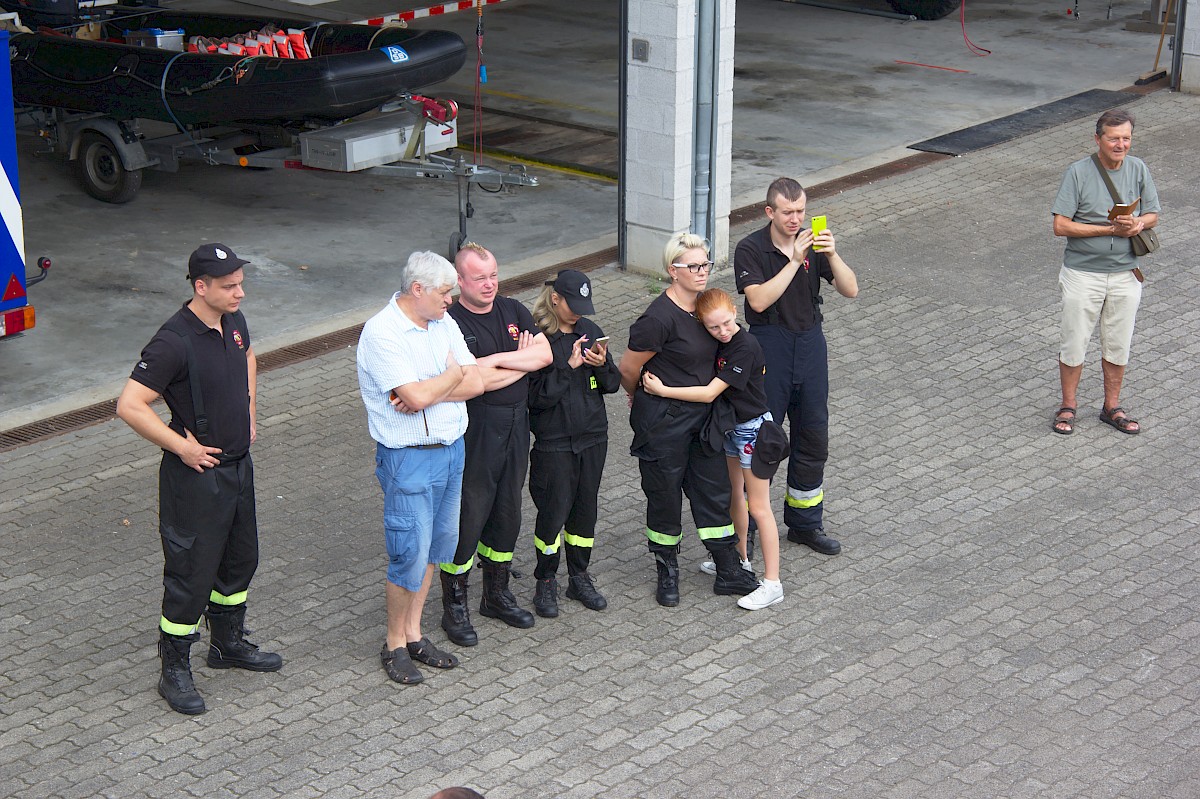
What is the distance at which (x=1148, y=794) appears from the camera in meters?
5.88

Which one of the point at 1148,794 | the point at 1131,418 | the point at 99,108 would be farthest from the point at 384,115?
the point at 1148,794

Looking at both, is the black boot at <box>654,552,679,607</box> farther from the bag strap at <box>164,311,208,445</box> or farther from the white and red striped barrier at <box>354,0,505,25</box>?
the white and red striped barrier at <box>354,0,505,25</box>

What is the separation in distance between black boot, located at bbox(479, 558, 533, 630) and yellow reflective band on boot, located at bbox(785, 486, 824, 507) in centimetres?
148

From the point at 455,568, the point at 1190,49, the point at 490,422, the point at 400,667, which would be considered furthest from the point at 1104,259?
the point at 1190,49

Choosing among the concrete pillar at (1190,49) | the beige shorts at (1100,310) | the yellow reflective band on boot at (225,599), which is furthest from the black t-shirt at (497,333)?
the concrete pillar at (1190,49)

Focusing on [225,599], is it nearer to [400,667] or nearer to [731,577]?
[400,667]

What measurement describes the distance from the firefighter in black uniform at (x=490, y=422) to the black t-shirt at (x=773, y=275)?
1.13 meters

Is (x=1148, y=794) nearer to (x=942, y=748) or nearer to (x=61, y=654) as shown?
(x=942, y=748)

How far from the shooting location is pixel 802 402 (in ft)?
24.6

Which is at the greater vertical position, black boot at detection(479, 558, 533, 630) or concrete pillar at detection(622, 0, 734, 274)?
concrete pillar at detection(622, 0, 734, 274)

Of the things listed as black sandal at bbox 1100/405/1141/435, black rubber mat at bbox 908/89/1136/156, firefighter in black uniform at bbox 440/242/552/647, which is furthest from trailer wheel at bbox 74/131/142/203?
black sandal at bbox 1100/405/1141/435

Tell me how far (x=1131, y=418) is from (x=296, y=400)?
501 centimetres

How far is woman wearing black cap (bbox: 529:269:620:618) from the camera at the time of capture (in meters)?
6.71

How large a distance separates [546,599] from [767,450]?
3.98 ft
